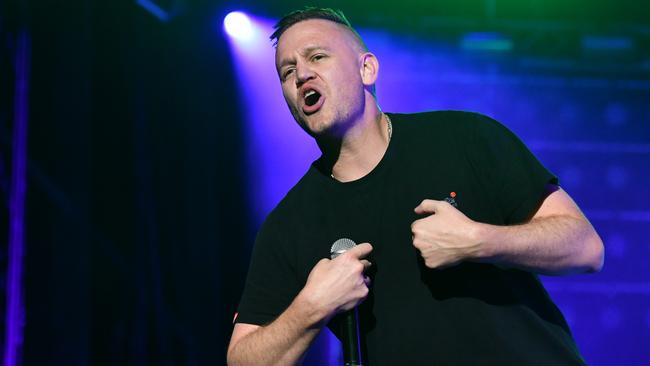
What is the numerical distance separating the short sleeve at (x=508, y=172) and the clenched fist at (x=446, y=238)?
0.84 feet

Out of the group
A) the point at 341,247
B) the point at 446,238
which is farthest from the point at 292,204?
the point at 446,238

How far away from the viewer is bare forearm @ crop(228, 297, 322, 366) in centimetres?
176

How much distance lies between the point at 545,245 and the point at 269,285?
2.94 ft

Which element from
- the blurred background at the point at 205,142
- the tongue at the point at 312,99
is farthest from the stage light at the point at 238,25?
the tongue at the point at 312,99

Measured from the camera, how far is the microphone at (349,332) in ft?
5.46

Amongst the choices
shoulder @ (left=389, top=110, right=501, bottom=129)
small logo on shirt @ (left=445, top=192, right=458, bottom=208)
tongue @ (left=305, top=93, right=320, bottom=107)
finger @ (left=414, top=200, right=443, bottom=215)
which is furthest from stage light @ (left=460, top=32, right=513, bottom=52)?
finger @ (left=414, top=200, right=443, bottom=215)

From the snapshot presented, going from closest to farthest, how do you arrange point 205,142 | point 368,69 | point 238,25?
point 368,69
point 205,142
point 238,25

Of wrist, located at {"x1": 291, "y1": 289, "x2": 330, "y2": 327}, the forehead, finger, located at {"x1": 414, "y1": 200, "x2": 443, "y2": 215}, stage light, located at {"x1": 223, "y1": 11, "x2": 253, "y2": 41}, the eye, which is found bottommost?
wrist, located at {"x1": 291, "y1": 289, "x2": 330, "y2": 327}

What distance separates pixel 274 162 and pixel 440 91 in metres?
1.29

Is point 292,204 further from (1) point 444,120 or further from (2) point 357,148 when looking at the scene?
(1) point 444,120

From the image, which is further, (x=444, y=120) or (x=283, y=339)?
(x=444, y=120)

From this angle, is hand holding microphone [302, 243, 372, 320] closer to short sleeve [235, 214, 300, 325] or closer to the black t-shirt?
the black t-shirt

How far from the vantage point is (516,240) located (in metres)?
1.64

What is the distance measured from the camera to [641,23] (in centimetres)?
445
